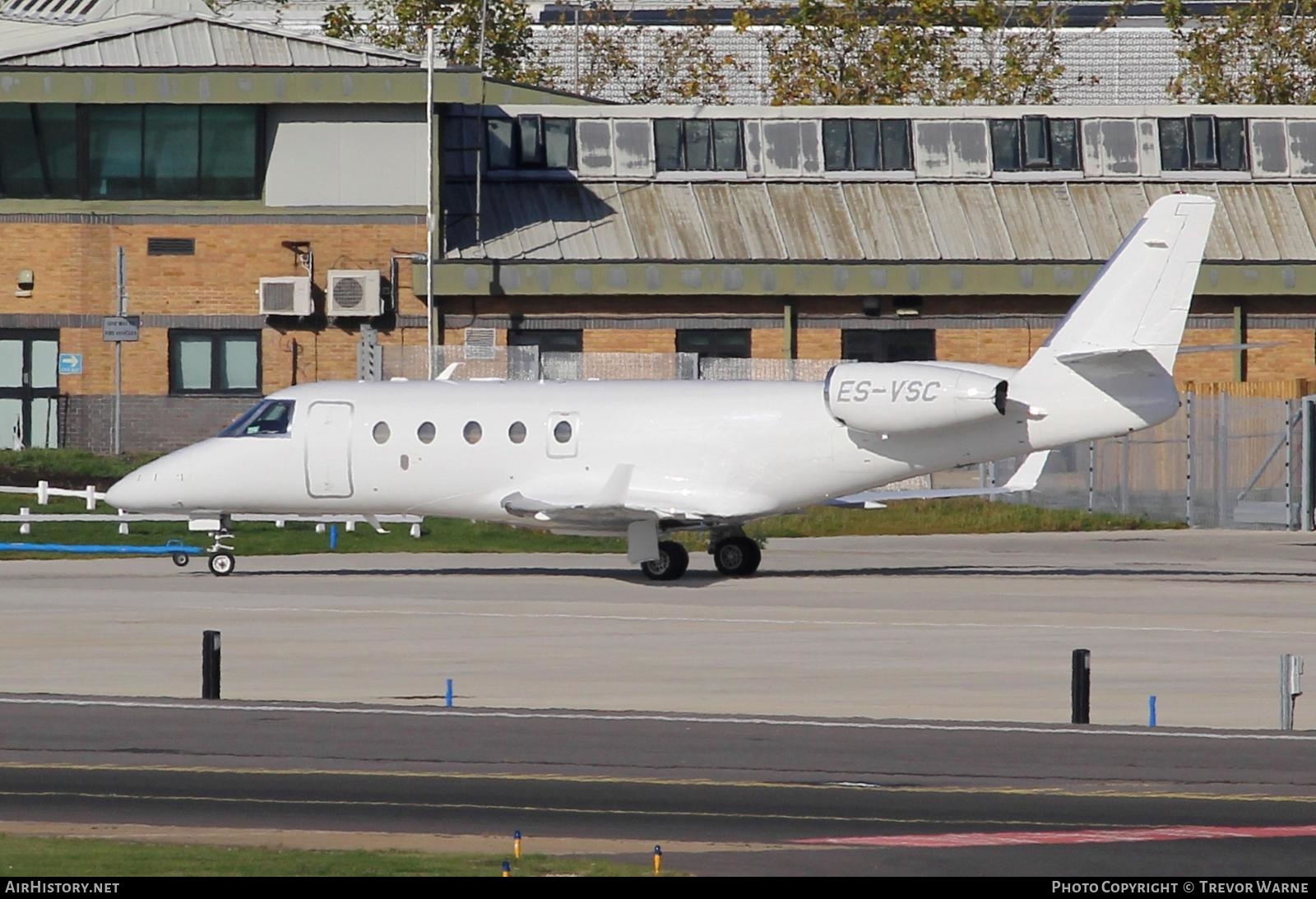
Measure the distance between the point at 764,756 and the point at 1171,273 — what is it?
15.6 m

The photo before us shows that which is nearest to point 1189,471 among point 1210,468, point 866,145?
point 1210,468

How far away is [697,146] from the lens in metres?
54.5

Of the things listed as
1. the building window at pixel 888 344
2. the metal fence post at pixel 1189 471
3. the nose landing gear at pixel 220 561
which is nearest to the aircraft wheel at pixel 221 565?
the nose landing gear at pixel 220 561

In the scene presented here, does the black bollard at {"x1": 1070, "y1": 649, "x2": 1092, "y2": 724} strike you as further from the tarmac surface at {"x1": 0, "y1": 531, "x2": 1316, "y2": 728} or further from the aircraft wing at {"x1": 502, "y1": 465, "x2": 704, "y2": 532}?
the aircraft wing at {"x1": 502, "y1": 465, "x2": 704, "y2": 532}

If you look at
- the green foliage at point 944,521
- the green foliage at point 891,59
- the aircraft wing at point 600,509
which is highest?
the green foliage at point 891,59

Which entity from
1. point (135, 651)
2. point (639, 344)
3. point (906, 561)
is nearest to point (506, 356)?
point (639, 344)

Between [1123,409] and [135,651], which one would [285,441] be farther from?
[1123,409]

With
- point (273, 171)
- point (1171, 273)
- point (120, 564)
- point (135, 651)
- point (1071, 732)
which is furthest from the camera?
point (273, 171)

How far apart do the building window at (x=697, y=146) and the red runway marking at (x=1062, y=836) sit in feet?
140

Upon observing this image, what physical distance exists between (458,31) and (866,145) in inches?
1133

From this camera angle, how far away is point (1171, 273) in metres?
29.3

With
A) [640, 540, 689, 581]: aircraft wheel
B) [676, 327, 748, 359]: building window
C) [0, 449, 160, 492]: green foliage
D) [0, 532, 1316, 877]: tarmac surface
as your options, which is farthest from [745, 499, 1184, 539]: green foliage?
[0, 449, 160, 492]: green foliage

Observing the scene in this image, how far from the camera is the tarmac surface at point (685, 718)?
12727 millimetres

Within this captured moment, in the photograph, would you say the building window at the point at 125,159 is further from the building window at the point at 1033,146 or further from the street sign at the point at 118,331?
the building window at the point at 1033,146
